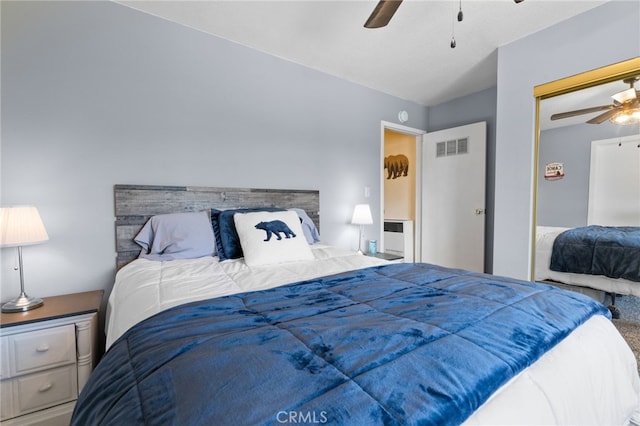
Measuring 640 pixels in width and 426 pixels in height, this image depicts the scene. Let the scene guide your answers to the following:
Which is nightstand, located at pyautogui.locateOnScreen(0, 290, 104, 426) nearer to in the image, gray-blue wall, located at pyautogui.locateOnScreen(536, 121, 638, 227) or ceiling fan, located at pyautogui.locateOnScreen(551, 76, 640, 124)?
gray-blue wall, located at pyautogui.locateOnScreen(536, 121, 638, 227)

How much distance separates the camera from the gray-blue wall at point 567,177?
7.50 ft

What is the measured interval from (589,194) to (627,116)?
59 cm

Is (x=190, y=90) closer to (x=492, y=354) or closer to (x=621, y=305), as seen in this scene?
(x=492, y=354)

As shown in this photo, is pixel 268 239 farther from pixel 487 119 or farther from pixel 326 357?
pixel 487 119

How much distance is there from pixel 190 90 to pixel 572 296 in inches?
104

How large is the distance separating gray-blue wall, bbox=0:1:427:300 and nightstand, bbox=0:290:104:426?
0.46 meters

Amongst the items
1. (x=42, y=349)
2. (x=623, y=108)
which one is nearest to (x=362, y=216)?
(x=623, y=108)

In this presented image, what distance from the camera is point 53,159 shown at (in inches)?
70.4

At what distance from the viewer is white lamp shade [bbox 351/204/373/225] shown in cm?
304

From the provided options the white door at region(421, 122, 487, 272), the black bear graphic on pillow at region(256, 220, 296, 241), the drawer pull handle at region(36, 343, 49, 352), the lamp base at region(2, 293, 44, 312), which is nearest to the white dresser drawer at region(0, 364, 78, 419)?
the drawer pull handle at region(36, 343, 49, 352)

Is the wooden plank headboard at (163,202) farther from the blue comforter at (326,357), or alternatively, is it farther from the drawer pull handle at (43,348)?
the blue comforter at (326,357)

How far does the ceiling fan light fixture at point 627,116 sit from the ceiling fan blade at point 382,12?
75.8 inches

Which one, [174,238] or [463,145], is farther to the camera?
[463,145]

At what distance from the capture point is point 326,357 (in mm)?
676
